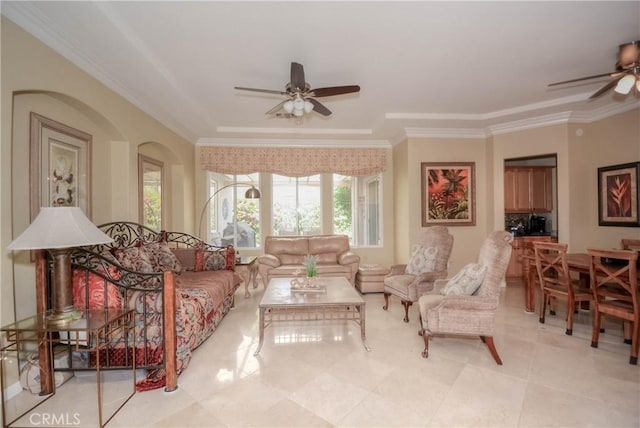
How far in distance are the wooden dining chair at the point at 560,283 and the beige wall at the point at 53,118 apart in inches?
191

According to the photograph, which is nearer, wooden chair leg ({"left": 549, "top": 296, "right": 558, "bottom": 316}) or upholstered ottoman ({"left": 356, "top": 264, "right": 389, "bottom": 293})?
wooden chair leg ({"left": 549, "top": 296, "right": 558, "bottom": 316})

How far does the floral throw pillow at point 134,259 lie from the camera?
2.58 meters

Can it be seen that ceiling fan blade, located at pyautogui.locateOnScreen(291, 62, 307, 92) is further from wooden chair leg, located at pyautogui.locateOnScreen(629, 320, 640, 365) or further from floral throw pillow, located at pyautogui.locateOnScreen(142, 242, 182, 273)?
wooden chair leg, located at pyautogui.locateOnScreen(629, 320, 640, 365)

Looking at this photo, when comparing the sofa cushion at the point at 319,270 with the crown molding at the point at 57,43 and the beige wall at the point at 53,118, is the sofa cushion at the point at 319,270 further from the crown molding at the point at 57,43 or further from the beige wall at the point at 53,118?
the crown molding at the point at 57,43

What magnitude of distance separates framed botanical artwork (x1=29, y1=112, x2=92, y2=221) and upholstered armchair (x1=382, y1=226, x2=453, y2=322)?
3.65 metres

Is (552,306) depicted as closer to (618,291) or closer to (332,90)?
(618,291)

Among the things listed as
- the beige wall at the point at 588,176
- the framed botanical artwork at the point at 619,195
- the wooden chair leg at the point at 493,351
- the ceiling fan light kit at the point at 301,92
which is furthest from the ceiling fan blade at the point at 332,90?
the framed botanical artwork at the point at 619,195

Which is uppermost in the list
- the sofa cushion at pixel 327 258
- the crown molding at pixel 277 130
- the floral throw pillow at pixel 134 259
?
the crown molding at pixel 277 130

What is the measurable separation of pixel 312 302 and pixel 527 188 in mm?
5380

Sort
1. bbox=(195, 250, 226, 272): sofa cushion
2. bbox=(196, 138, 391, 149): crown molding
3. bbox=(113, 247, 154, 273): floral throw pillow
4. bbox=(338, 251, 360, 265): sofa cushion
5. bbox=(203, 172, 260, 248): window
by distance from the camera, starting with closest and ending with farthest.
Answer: bbox=(113, 247, 154, 273): floral throw pillow → bbox=(195, 250, 226, 272): sofa cushion → bbox=(338, 251, 360, 265): sofa cushion → bbox=(196, 138, 391, 149): crown molding → bbox=(203, 172, 260, 248): window

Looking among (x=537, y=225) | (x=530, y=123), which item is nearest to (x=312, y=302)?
(x=530, y=123)

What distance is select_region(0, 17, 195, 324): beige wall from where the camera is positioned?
1843mm

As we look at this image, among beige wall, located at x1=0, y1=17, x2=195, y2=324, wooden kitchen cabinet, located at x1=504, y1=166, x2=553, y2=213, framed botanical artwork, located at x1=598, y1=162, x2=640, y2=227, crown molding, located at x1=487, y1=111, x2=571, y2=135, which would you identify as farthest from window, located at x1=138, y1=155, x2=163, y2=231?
framed botanical artwork, located at x1=598, y1=162, x2=640, y2=227

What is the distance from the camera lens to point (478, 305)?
7.92 feet
